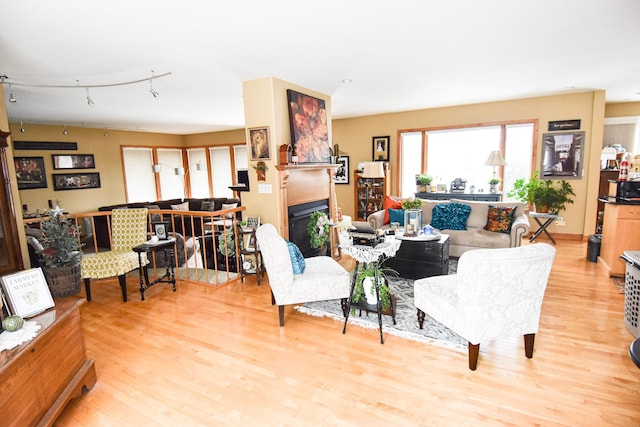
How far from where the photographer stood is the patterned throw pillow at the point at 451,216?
5.18 metres

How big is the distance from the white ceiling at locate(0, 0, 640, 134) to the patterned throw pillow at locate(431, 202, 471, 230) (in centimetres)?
183

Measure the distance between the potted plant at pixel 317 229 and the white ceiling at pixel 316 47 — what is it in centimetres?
185

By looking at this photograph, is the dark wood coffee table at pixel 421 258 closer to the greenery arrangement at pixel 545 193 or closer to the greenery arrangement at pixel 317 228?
the greenery arrangement at pixel 317 228

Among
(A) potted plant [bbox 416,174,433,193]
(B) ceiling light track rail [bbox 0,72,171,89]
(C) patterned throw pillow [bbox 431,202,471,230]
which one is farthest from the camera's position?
(A) potted plant [bbox 416,174,433,193]

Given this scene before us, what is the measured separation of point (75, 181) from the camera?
25.3 ft

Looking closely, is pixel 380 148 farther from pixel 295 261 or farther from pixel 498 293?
pixel 498 293

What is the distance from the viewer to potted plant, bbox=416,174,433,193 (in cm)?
699

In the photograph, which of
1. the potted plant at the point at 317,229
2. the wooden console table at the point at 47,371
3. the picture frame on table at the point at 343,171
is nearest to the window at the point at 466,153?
the picture frame on table at the point at 343,171

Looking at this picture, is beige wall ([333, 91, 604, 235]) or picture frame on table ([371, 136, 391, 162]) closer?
beige wall ([333, 91, 604, 235])

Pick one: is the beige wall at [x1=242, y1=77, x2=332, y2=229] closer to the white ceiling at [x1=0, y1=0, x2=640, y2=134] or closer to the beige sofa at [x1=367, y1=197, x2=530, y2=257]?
the white ceiling at [x1=0, y1=0, x2=640, y2=134]

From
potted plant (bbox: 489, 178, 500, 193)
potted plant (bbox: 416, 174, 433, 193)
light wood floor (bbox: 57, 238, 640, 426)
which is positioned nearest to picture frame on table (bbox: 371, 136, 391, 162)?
potted plant (bbox: 416, 174, 433, 193)

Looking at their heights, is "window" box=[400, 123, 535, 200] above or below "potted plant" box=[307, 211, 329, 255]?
above

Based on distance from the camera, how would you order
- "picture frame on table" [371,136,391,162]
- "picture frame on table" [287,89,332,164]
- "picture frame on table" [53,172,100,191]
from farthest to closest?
"picture frame on table" [371,136,391,162], "picture frame on table" [53,172,100,191], "picture frame on table" [287,89,332,164]

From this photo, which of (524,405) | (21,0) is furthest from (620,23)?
(21,0)
